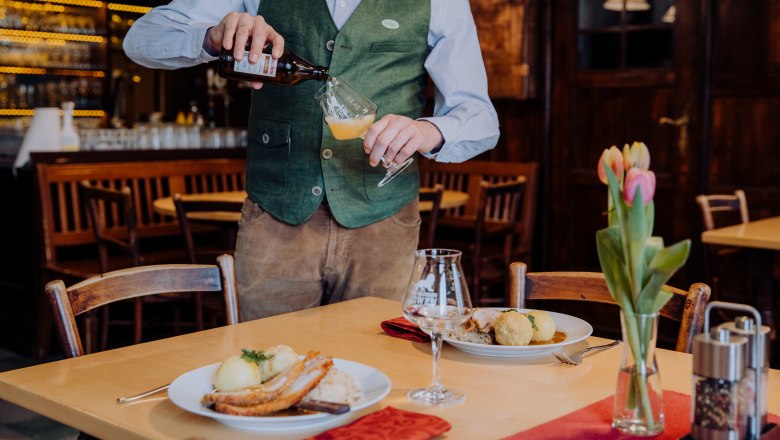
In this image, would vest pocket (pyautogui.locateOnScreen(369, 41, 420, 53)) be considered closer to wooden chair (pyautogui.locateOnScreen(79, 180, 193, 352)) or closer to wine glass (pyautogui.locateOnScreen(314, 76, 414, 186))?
wine glass (pyautogui.locateOnScreen(314, 76, 414, 186))

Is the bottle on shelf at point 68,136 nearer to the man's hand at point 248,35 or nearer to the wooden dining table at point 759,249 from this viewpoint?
the wooden dining table at point 759,249

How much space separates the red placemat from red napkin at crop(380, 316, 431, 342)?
40 cm

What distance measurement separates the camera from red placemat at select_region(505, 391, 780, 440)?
1.11m

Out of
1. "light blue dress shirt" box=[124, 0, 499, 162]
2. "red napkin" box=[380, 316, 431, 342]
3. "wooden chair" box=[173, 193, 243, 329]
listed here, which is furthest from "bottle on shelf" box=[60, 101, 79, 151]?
"red napkin" box=[380, 316, 431, 342]

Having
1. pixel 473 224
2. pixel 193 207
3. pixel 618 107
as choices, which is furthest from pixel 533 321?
pixel 618 107

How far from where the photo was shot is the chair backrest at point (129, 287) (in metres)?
1.55

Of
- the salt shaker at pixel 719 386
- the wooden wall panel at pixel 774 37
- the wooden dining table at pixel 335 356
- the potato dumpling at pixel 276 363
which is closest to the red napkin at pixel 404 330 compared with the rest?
the wooden dining table at pixel 335 356

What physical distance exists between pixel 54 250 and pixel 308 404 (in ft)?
11.7

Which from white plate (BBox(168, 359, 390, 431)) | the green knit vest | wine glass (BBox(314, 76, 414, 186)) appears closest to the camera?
white plate (BBox(168, 359, 390, 431))

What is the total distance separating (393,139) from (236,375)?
2.24 feet

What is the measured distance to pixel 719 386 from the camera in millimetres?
1012

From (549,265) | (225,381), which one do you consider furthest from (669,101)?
(225,381)

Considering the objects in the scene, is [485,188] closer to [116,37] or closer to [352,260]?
[352,260]

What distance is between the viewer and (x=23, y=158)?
452cm
